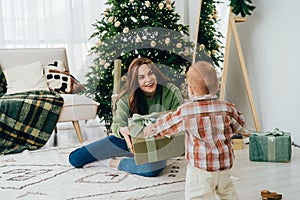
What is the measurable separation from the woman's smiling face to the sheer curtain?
2.61 m

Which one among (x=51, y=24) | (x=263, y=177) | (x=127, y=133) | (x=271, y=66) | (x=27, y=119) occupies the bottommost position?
(x=263, y=177)

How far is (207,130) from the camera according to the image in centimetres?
144

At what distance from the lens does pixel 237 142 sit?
2.88 meters

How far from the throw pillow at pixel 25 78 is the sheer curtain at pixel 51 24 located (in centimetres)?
85

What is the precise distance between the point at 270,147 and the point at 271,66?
87cm

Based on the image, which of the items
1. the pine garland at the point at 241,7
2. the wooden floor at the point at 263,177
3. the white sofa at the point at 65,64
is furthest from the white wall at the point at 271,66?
the white sofa at the point at 65,64

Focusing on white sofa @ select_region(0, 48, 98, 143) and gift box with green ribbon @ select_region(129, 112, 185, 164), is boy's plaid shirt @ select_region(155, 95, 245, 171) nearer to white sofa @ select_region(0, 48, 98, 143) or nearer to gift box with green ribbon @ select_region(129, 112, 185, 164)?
gift box with green ribbon @ select_region(129, 112, 185, 164)

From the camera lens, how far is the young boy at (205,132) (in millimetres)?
1445

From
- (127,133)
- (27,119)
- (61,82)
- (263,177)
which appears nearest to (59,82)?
(61,82)

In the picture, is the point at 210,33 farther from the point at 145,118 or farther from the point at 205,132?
the point at 205,132

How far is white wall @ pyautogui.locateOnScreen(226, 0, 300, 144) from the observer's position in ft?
9.54

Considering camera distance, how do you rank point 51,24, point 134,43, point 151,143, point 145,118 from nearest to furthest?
point 145,118 → point 151,143 → point 134,43 → point 51,24

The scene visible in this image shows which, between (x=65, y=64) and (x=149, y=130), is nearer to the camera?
(x=149, y=130)

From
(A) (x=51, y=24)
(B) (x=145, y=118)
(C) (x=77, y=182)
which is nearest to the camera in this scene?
(B) (x=145, y=118)
